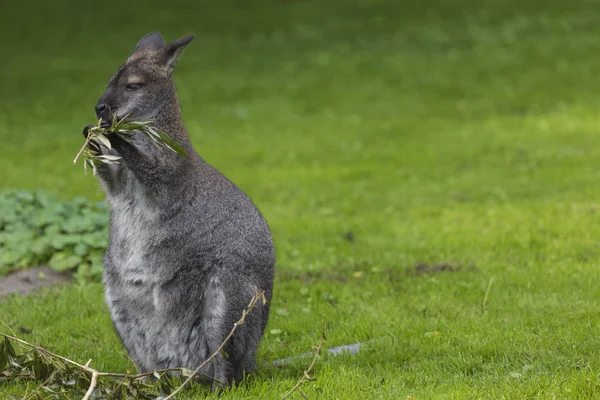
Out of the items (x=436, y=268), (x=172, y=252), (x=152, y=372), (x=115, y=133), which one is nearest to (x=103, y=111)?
(x=115, y=133)

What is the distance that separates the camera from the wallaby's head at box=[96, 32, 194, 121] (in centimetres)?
517

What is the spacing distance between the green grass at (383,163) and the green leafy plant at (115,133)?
150cm

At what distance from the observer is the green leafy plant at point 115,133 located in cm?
486

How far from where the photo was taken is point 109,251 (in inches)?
209

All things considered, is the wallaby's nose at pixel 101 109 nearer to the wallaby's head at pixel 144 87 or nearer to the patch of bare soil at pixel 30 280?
the wallaby's head at pixel 144 87

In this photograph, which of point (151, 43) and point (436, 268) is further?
point (436, 268)

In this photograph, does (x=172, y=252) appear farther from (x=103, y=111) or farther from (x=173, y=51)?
(x=173, y=51)

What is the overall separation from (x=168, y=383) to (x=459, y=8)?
21277 millimetres

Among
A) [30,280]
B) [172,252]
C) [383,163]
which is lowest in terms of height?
[383,163]

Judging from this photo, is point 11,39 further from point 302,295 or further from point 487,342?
point 487,342

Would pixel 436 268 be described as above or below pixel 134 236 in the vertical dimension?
below

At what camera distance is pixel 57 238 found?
8125 mm

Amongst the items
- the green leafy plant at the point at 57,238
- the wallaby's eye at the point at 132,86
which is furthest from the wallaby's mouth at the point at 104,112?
the green leafy plant at the point at 57,238

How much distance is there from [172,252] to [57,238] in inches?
139
